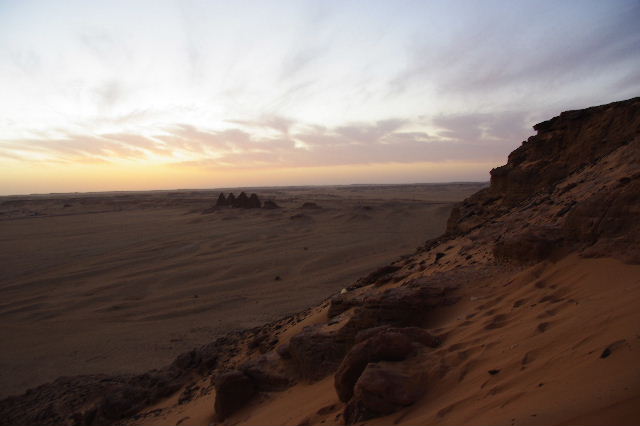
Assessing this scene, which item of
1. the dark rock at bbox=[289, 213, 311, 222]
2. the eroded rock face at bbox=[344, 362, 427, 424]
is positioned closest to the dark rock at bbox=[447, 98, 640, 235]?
the eroded rock face at bbox=[344, 362, 427, 424]

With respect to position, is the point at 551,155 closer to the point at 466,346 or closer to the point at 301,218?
the point at 466,346

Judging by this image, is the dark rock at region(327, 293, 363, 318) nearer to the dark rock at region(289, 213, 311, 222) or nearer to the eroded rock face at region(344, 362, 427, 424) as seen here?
the eroded rock face at region(344, 362, 427, 424)

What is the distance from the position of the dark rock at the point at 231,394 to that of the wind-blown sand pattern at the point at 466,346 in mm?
11

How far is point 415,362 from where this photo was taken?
334 cm

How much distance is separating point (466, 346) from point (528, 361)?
64cm

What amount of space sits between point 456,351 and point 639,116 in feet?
20.9

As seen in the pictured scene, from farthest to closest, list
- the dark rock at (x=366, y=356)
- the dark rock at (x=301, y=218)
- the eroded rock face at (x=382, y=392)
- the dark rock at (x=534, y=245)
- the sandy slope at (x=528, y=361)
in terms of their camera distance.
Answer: the dark rock at (x=301, y=218) < the dark rock at (x=534, y=245) < the dark rock at (x=366, y=356) < the eroded rock face at (x=382, y=392) < the sandy slope at (x=528, y=361)

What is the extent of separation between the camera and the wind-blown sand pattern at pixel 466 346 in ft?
8.27

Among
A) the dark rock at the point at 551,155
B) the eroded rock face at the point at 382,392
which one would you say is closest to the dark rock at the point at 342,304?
the eroded rock face at the point at 382,392

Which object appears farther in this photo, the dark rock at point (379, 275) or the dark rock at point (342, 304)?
the dark rock at point (379, 275)

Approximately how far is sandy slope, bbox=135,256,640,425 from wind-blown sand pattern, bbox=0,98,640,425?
0.01 metres

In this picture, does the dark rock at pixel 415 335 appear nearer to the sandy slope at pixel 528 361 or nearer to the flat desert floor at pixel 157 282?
the sandy slope at pixel 528 361

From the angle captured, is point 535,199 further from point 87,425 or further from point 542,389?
point 87,425

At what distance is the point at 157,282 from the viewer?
13.8m
